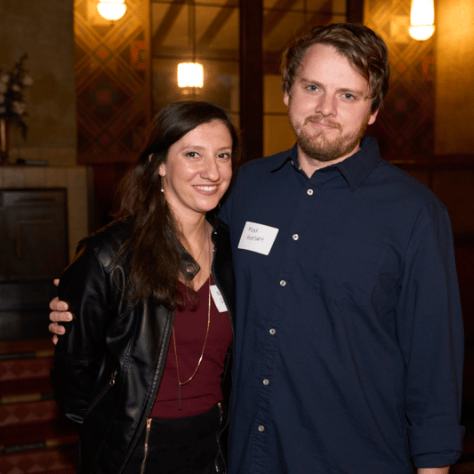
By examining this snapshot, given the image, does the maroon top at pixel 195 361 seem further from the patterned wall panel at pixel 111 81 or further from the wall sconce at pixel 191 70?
the wall sconce at pixel 191 70

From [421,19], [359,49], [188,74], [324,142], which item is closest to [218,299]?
[324,142]

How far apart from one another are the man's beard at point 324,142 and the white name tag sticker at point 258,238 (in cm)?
25

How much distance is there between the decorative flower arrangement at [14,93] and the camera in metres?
4.57

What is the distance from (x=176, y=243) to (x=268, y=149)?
13.6 ft

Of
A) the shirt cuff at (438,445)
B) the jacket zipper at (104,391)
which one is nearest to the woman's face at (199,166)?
the jacket zipper at (104,391)

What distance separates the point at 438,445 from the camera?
4.01ft

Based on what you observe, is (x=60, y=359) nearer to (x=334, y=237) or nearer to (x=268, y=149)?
(x=334, y=237)

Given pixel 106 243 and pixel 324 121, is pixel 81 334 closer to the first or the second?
pixel 106 243

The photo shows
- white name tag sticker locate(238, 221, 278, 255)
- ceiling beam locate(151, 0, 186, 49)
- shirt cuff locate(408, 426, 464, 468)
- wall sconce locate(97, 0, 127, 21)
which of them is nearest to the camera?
shirt cuff locate(408, 426, 464, 468)

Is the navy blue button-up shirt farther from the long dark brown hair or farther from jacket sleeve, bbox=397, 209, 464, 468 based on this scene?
the long dark brown hair

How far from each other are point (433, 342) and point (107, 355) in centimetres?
89

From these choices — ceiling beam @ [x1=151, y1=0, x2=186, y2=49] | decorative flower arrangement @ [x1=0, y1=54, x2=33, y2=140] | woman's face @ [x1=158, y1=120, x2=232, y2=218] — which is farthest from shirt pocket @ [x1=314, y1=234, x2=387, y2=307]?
ceiling beam @ [x1=151, y1=0, x2=186, y2=49]

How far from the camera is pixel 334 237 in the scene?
1.33 meters

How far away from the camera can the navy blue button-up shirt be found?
49.1 inches
